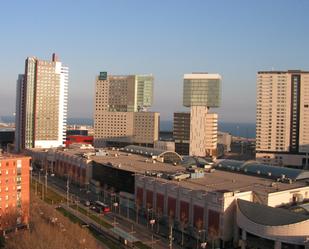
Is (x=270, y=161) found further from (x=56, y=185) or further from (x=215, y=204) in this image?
(x=215, y=204)

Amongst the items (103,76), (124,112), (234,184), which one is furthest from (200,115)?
(234,184)

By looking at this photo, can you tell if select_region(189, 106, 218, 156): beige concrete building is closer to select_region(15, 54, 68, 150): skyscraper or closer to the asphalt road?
select_region(15, 54, 68, 150): skyscraper

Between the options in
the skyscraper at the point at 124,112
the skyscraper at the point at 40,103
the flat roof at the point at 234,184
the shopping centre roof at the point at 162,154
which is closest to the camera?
the flat roof at the point at 234,184

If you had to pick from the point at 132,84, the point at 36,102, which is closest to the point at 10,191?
the point at 36,102

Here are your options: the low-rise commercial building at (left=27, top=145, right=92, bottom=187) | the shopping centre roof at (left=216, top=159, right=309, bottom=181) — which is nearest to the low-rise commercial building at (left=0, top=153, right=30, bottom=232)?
the low-rise commercial building at (left=27, top=145, right=92, bottom=187)

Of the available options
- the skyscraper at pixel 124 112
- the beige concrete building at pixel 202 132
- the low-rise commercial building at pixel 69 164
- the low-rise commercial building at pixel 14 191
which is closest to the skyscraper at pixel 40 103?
the low-rise commercial building at pixel 69 164

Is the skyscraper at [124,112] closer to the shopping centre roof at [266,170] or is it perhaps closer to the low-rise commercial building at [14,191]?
the shopping centre roof at [266,170]

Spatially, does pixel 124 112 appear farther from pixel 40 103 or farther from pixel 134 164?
pixel 134 164
